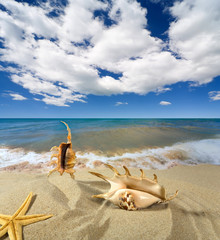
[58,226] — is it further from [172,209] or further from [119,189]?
[172,209]

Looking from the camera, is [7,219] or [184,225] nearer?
[7,219]

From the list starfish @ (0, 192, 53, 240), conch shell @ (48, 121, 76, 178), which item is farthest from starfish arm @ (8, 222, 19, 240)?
conch shell @ (48, 121, 76, 178)

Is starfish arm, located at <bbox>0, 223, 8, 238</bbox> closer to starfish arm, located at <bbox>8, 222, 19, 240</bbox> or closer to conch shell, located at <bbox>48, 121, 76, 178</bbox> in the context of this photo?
A: starfish arm, located at <bbox>8, 222, 19, 240</bbox>

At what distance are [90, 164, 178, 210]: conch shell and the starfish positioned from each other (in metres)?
0.84

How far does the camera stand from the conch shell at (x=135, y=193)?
146 cm

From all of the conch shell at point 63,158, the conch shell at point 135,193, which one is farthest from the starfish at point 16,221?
the conch shell at point 135,193

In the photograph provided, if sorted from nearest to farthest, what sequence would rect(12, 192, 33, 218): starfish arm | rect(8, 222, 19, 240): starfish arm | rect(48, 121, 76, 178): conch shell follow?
rect(8, 222, 19, 240): starfish arm
rect(12, 192, 33, 218): starfish arm
rect(48, 121, 76, 178): conch shell

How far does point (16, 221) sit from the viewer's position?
1220 millimetres

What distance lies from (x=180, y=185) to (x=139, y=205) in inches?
58.7

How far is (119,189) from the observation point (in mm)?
1559

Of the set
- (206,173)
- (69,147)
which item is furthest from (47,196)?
(206,173)

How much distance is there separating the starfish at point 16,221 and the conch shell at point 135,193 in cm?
84

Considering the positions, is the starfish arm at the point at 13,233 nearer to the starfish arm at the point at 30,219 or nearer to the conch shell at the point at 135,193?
the starfish arm at the point at 30,219

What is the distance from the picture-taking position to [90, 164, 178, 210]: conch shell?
1.46m
